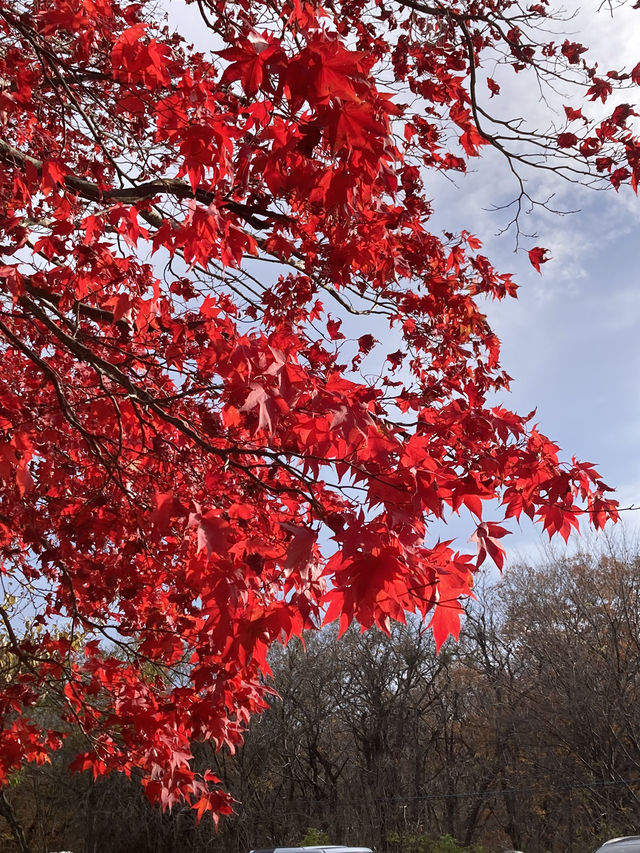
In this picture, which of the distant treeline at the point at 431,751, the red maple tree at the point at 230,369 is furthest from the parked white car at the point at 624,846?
the distant treeline at the point at 431,751

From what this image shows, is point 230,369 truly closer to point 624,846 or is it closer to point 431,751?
point 624,846

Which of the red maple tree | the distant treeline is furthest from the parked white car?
the distant treeline

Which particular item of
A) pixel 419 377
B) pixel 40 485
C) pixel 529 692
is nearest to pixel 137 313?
pixel 40 485

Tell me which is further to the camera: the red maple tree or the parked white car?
the parked white car

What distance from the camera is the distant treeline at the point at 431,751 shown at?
1288 centimetres

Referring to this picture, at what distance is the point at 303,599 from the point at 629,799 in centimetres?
1169

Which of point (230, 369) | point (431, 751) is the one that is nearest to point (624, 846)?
point (230, 369)

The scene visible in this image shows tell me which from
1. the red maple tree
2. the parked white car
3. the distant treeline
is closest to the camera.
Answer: the red maple tree

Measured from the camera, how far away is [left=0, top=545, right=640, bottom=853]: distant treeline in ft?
42.2

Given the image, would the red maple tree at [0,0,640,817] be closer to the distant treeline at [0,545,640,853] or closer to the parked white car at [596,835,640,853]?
the parked white car at [596,835,640,853]

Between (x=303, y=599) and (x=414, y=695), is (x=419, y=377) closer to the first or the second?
(x=303, y=599)

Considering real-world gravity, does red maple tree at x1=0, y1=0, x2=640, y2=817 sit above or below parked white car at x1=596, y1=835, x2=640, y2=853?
above

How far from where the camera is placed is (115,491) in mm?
5133

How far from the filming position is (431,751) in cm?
1733
